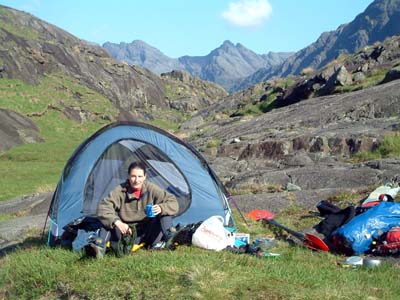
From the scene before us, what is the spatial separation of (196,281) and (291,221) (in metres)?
4.94

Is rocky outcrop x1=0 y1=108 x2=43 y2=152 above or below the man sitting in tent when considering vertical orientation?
above

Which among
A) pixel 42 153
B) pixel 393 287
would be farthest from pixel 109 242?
pixel 42 153

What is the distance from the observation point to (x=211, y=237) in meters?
7.43

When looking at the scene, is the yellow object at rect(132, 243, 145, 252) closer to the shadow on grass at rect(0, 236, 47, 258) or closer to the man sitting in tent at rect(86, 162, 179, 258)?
the man sitting in tent at rect(86, 162, 179, 258)

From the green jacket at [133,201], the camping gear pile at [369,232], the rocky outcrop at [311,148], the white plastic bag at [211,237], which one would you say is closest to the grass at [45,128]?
the rocky outcrop at [311,148]

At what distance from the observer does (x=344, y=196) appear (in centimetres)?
1079

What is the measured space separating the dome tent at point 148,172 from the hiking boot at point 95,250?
2188 millimetres

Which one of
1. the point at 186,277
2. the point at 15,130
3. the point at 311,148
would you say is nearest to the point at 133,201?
the point at 186,277

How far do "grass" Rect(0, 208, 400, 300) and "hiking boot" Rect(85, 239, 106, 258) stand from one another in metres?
0.09

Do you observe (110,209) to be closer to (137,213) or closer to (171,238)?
(137,213)

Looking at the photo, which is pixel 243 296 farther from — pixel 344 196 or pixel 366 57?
pixel 366 57

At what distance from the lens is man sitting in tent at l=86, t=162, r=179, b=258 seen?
6.89m

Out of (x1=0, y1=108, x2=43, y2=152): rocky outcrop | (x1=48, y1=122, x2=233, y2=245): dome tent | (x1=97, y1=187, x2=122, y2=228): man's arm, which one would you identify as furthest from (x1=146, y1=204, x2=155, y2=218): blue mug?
(x1=0, y1=108, x2=43, y2=152): rocky outcrop

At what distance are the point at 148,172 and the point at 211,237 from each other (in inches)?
130
